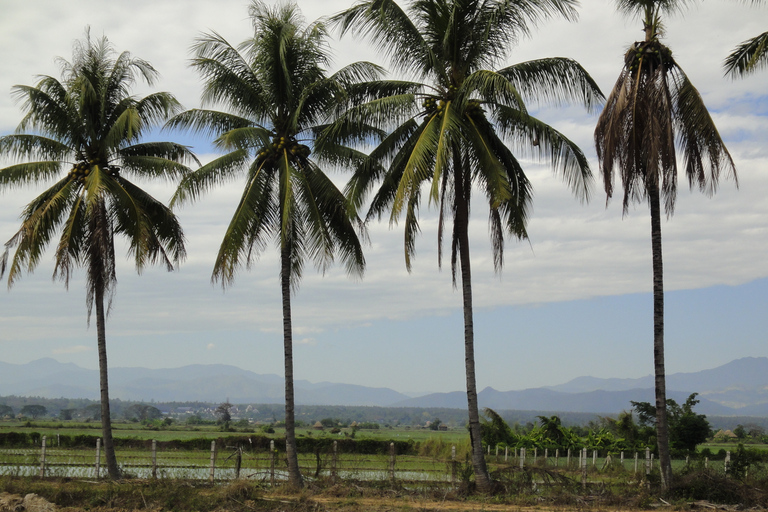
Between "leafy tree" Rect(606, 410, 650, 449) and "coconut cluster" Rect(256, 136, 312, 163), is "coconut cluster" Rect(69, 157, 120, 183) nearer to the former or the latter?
"coconut cluster" Rect(256, 136, 312, 163)

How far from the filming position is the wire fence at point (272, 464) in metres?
21.6

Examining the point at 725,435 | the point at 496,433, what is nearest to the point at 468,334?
the point at 496,433

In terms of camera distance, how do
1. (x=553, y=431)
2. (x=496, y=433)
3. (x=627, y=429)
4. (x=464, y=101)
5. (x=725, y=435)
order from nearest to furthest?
(x=464, y=101), (x=553, y=431), (x=496, y=433), (x=627, y=429), (x=725, y=435)

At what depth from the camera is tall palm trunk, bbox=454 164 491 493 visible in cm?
1839

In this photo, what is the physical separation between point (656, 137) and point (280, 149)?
9.75 m

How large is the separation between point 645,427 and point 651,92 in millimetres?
27641

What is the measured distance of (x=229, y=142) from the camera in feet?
61.0

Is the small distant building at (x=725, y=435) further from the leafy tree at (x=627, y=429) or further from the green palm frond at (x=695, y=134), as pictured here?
the green palm frond at (x=695, y=134)

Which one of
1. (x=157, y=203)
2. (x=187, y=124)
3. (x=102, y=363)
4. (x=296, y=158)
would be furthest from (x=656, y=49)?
(x=102, y=363)

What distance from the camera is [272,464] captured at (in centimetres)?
2111

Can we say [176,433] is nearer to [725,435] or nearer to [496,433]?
[496,433]

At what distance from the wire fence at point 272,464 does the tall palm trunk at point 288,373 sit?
98 cm

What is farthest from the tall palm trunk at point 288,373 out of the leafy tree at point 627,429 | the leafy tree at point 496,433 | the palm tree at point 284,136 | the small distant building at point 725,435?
the small distant building at point 725,435

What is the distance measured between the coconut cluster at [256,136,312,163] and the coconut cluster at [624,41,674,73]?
8.92 meters
